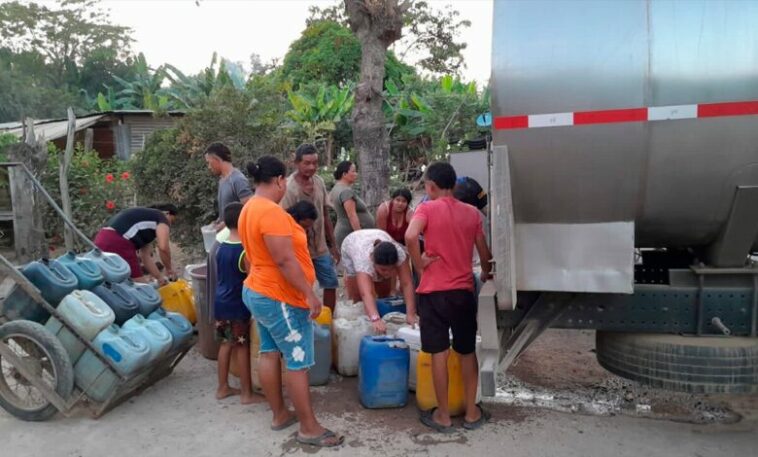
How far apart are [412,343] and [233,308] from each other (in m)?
1.31

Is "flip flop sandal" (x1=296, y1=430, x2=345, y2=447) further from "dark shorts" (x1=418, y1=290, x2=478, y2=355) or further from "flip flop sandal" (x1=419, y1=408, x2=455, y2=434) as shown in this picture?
"dark shorts" (x1=418, y1=290, x2=478, y2=355)

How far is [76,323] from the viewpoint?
13.9 ft

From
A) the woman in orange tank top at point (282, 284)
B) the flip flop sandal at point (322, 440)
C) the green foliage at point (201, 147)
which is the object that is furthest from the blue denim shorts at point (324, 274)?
the green foliage at point (201, 147)

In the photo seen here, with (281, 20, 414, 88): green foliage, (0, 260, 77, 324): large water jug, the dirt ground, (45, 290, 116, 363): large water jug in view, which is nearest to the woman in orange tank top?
the dirt ground

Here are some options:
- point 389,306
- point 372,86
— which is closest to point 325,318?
point 389,306

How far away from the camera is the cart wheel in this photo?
13.5 feet

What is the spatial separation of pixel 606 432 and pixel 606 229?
1.49m

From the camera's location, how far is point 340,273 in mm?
8266

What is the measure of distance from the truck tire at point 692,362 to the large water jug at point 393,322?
1728mm

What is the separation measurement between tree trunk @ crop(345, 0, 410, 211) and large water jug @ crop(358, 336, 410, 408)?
4.08 meters

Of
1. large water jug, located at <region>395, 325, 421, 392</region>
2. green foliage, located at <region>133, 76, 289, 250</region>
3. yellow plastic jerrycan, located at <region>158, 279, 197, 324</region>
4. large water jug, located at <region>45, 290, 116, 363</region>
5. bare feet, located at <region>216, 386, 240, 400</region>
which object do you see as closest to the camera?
large water jug, located at <region>45, 290, 116, 363</region>

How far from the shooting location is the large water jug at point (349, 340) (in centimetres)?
486

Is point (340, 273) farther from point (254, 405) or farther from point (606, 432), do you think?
point (606, 432)

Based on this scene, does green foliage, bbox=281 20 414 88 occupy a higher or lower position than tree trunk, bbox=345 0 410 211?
higher
